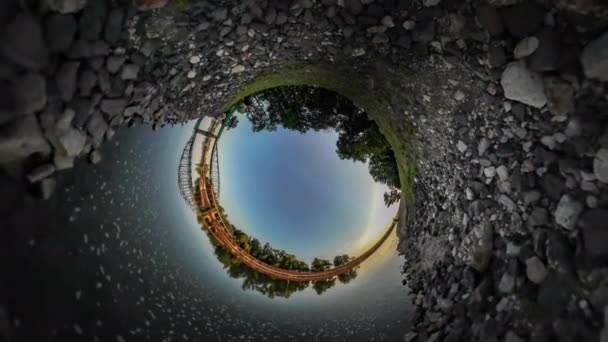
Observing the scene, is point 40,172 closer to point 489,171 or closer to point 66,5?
point 66,5

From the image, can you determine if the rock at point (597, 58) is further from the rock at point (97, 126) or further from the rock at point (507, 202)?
the rock at point (97, 126)

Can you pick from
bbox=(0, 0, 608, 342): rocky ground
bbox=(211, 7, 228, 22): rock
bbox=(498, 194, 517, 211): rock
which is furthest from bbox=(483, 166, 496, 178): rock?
bbox=(211, 7, 228, 22): rock

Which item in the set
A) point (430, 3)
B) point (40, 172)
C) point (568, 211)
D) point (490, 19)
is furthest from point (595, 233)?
point (40, 172)

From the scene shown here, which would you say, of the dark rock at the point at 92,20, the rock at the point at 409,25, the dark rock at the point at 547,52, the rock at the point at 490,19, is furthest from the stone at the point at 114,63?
the dark rock at the point at 547,52

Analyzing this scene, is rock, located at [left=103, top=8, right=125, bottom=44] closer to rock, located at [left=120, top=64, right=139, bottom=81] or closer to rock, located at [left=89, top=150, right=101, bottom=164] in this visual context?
rock, located at [left=120, top=64, right=139, bottom=81]

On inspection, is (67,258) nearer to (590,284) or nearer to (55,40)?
(55,40)

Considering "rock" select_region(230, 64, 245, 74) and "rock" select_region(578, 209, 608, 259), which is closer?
"rock" select_region(578, 209, 608, 259)
